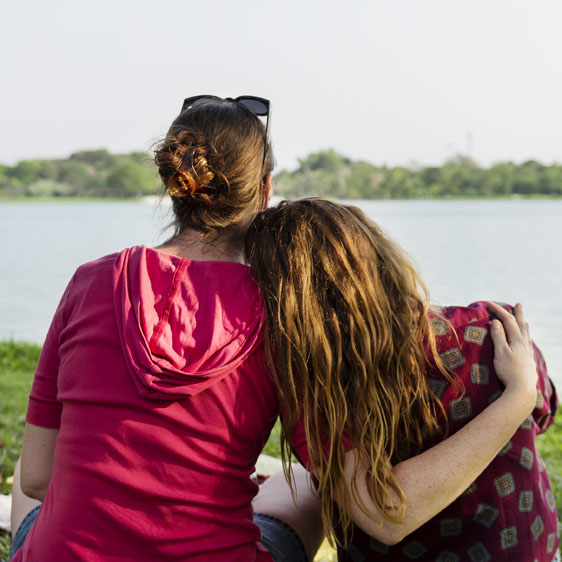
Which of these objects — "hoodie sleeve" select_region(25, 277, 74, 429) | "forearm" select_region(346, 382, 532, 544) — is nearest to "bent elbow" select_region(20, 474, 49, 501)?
"hoodie sleeve" select_region(25, 277, 74, 429)

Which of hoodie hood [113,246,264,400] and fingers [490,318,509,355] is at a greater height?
hoodie hood [113,246,264,400]

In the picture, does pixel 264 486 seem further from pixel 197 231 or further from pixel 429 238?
pixel 429 238

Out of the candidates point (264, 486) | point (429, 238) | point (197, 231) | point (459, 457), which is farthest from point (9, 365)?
point (429, 238)

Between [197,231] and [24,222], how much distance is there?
26.5m

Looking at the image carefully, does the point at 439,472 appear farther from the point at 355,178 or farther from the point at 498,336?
the point at 355,178

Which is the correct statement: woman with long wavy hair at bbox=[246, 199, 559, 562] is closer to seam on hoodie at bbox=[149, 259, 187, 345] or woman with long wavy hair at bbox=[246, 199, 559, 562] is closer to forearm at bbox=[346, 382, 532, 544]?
forearm at bbox=[346, 382, 532, 544]

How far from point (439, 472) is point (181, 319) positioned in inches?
22.1

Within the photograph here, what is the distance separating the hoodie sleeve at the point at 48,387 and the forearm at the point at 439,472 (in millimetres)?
605

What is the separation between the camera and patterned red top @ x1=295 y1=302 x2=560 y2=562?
1.40 metres

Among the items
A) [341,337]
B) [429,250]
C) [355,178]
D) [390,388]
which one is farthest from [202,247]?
[355,178]

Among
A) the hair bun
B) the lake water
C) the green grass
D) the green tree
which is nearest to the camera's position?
the hair bun

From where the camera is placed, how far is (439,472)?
4.15 feet

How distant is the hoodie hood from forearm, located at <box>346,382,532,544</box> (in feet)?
1.09

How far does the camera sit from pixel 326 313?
4.17 feet
